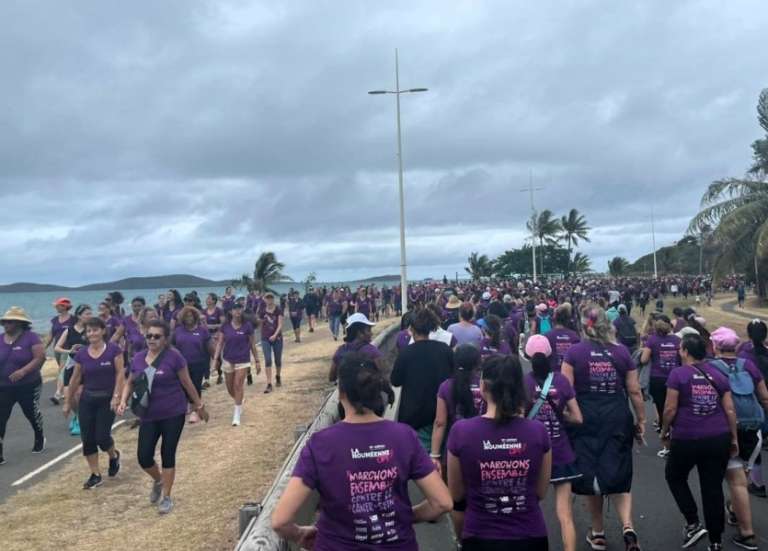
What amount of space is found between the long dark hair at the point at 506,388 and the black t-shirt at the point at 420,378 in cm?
209

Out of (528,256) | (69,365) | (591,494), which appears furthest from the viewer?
(528,256)

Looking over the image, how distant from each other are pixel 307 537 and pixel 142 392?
12.2 ft

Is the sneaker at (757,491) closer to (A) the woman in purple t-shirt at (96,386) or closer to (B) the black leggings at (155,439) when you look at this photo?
(B) the black leggings at (155,439)

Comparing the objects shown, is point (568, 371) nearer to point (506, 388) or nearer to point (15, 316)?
point (506, 388)

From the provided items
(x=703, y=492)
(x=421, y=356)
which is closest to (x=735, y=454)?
(x=703, y=492)

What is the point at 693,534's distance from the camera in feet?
16.8

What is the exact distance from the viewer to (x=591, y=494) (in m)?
4.89

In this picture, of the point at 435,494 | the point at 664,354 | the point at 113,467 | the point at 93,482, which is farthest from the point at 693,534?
the point at 113,467

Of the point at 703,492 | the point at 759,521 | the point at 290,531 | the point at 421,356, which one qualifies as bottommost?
the point at 759,521

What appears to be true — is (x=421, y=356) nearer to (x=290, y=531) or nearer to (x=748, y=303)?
(x=290, y=531)

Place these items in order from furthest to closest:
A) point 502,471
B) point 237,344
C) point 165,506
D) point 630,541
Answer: point 237,344 < point 165,506 < point 630,541 < point 502,471

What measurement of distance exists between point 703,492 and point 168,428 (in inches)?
175

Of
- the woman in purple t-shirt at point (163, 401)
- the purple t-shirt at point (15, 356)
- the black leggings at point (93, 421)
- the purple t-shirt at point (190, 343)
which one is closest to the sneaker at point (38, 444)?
the purple t-shirt at point (15, 356)

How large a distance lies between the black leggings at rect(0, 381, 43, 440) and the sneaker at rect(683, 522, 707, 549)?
24.5 ft
